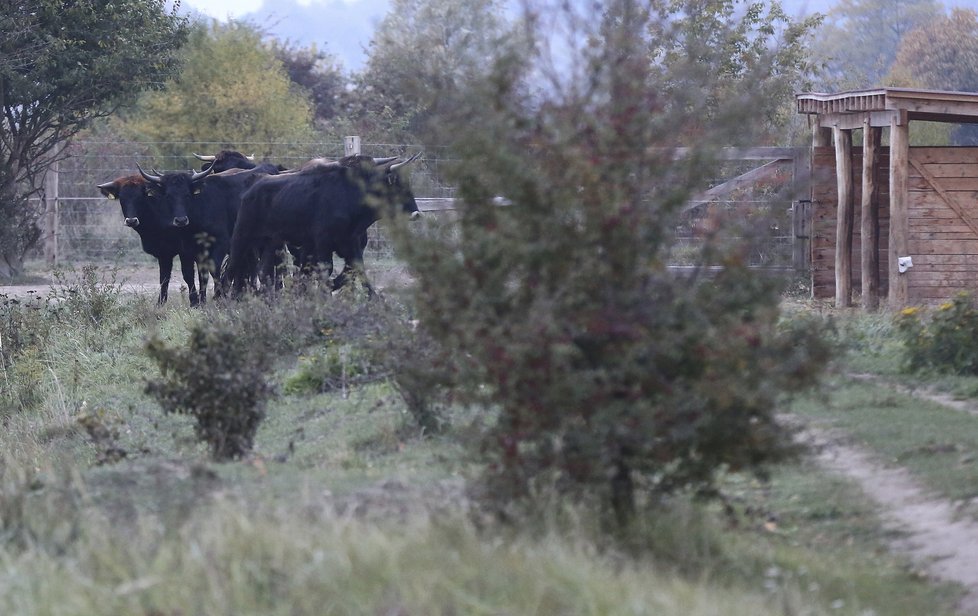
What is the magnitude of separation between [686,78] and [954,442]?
3676mm

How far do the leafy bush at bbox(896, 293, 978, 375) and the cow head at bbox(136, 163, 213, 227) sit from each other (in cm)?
1070

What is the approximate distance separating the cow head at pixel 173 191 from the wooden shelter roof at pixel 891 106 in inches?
338

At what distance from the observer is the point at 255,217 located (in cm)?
1662

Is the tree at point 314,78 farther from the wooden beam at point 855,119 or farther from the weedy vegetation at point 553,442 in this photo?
the weedy vegetation at point 553,442

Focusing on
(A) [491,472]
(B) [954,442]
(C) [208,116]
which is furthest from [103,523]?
(C) [208,116]

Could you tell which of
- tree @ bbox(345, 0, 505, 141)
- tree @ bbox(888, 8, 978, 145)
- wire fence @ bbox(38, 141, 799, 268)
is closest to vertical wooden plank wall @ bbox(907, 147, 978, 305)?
wire fence @ bbox(38, 141, 799, 268)

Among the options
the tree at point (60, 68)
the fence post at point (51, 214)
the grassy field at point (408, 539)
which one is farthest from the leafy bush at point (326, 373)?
the fence post at point (51, 214)

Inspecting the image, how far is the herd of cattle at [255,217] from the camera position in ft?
52.3

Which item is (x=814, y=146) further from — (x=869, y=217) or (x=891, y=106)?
(x=891, y=106)

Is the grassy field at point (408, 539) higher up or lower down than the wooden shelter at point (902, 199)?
lower down

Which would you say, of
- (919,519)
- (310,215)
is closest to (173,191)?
(310,215)

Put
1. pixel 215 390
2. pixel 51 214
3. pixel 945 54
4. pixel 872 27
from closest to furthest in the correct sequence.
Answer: pixel 215 390 < pixel 51 214 < pixel 945 54 < pixel 872 27

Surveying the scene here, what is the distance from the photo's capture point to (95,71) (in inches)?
885

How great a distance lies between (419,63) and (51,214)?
17.0 metres
